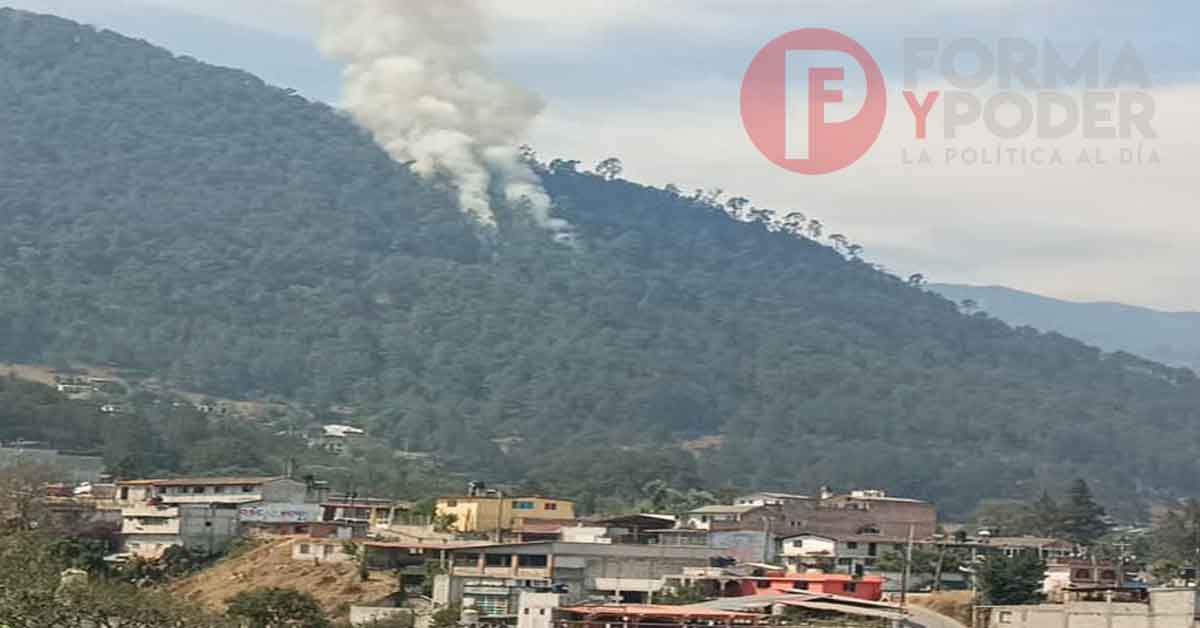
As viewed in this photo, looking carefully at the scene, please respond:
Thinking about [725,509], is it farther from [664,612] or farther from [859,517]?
[664,612]

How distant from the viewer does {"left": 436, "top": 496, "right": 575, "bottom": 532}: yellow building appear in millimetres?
69875

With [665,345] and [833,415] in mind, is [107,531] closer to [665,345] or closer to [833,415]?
[833,415]

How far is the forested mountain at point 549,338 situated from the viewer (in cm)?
13150

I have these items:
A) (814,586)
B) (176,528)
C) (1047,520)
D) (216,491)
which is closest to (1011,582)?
(814,586)

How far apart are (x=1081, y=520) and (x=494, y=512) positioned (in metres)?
25.6

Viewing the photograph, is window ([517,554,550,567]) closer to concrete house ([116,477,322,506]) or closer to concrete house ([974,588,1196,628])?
concrete house ([974,588,1196,628])

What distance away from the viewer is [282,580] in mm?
60781

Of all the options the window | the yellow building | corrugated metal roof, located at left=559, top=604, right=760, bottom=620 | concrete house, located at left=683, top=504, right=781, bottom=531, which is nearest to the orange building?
corrugated metal roof, located at left=559, top=604, right=760, bottom=620

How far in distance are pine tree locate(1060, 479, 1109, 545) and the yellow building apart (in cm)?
2119

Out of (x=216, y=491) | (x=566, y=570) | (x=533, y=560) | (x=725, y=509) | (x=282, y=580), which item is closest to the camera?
(x=566, y=570)

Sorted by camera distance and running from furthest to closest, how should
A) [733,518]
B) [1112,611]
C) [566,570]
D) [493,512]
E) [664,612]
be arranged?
[733,518] → [493,512] → [566,570] → [1112,611] → [664,612]

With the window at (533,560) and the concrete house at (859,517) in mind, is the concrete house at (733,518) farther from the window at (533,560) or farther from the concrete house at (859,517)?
the window at (533,560)

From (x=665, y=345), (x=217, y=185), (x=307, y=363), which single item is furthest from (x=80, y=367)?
(x=217, y=185)

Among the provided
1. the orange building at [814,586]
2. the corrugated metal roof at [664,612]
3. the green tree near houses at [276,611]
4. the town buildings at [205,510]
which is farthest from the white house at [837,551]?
the green tree near houses at [276,611]
